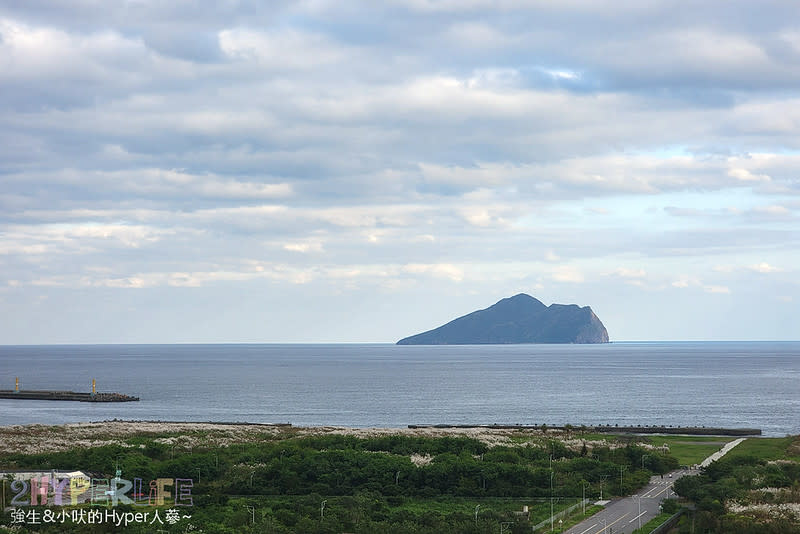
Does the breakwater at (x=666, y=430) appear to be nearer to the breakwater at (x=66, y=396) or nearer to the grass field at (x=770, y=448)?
the grass field at (x=770, y=448)

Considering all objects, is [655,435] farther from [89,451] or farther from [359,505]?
[89,451]

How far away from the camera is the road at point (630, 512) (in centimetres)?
5316

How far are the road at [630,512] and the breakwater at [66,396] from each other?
12158 centimetres

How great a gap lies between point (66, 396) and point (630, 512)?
138747 mm

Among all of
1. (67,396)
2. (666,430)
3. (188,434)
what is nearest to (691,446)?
(666,430)

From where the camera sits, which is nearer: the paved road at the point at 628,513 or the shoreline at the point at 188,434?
the paved road at the point at 628,513

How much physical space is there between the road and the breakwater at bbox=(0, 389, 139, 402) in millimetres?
121585

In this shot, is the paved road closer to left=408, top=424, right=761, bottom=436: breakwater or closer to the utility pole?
the utility pole

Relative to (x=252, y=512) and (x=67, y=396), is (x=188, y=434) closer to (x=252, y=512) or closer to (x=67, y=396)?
(x=252, y=512)

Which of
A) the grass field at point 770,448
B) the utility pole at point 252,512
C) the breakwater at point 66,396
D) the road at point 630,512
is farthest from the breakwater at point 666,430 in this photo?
the breakwater at point 66,396

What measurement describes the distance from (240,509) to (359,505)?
8329 millimetres

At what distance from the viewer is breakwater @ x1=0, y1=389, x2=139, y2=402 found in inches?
6410

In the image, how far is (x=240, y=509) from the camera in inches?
2212

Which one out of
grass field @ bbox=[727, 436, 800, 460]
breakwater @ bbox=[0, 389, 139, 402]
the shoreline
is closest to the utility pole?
the shoreline
